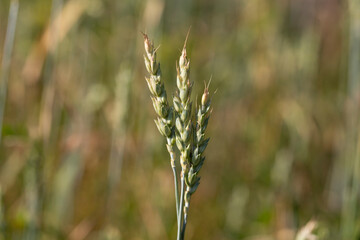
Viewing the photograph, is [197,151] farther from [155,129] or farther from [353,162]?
[155,129]

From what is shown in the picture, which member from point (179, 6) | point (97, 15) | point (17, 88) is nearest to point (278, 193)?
point (97, 15)

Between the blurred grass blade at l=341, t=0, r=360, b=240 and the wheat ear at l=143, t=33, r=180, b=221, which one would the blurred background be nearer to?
the blurred grass blade at l=341, t=0, r=360, b=240

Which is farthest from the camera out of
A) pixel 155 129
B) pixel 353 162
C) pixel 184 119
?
pixel 155 129

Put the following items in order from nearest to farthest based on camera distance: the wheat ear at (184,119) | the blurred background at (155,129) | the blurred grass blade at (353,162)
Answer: the wheat ear at (184,119) < the blurred grass blade at (353,162) < the blurred background at (155,129)

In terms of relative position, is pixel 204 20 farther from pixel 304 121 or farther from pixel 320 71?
pixel 304 121

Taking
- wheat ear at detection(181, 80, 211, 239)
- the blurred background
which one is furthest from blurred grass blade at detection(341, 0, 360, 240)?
wheat ear at detection(181, 80, 211, 239)

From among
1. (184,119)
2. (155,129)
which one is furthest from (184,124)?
(155,129)

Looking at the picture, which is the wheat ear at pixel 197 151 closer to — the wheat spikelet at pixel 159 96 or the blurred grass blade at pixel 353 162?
the wheat spikelet at pixel 159 96

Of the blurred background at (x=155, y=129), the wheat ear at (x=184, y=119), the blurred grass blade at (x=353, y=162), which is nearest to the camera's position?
the wheat ear at (x=184, y=119)

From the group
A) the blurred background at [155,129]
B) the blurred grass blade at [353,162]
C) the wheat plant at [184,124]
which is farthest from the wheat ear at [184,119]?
the blurred grass blade at [353,162]
